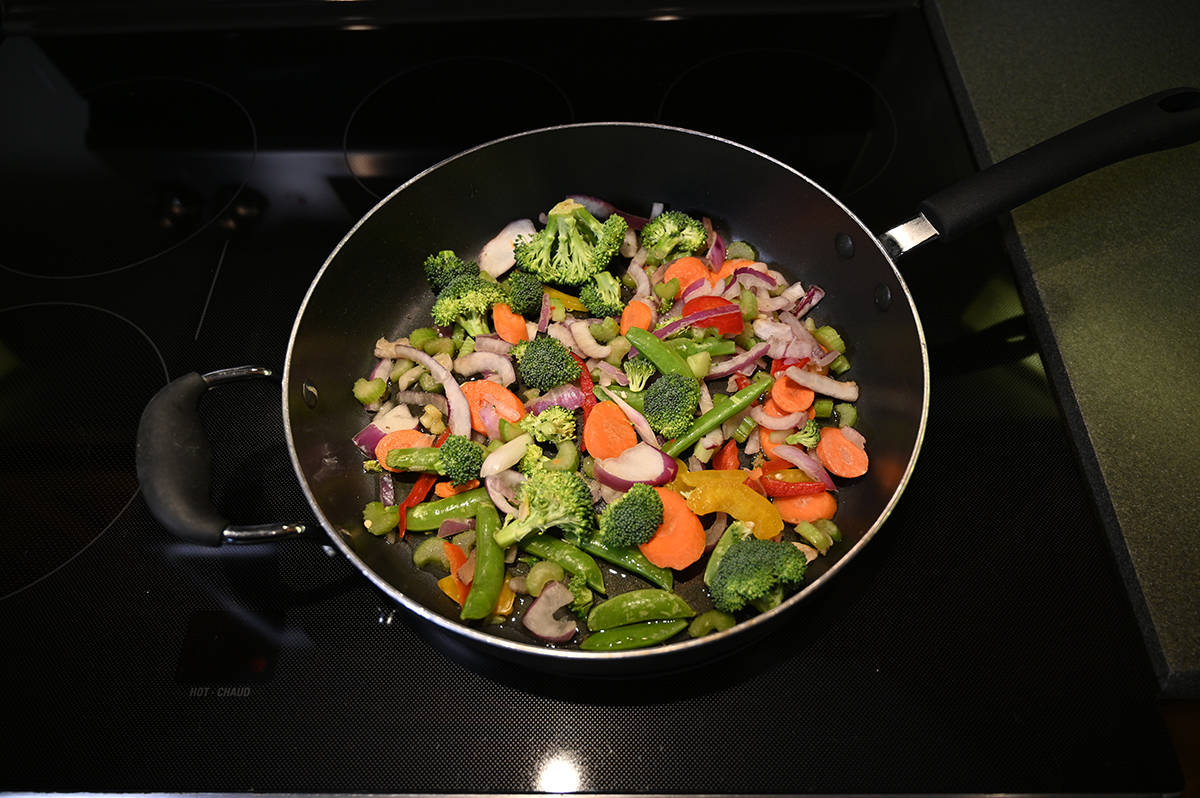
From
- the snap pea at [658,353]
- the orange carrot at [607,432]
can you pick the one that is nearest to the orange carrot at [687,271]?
the snap pea at [658,353]

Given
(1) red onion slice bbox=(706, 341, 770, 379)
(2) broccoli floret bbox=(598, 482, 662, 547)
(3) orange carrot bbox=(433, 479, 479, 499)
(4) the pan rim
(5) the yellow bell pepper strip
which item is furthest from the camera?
(1) red onion slice bbox=(706, 341, 770, 379)

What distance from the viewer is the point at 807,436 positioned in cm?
190

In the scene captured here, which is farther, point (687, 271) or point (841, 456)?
point (687, 271)

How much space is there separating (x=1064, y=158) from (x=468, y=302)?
5.03ft

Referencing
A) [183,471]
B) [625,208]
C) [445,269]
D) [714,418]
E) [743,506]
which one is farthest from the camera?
[625,208]

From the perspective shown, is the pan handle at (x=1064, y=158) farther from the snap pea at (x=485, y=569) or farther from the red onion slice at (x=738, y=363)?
the snap pea at (x=485, y=569)

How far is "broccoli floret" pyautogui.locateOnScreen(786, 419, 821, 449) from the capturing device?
74.6 inches

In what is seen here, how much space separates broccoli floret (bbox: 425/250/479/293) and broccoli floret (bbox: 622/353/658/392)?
54 cm

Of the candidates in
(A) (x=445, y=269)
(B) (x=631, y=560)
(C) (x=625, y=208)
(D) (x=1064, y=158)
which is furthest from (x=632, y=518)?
(D) (x=1064, y=158)

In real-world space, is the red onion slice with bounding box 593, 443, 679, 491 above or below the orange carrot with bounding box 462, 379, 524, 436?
below

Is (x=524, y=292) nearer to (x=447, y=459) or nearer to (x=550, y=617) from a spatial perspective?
(x=447, y=459)

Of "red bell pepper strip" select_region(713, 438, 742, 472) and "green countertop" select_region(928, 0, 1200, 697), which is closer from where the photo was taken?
"green countertop" select_region(928, 0, 1200, 697)

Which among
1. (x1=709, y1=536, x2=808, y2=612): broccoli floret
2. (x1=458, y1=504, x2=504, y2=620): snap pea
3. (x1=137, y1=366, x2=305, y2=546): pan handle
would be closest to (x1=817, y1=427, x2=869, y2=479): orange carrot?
(x1=709, y1=536, x2=808, y2=612): broccoli floret

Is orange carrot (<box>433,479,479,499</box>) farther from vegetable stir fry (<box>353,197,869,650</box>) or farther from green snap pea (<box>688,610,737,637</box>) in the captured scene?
green snap pea (<box>688,610,737,637</box>)
